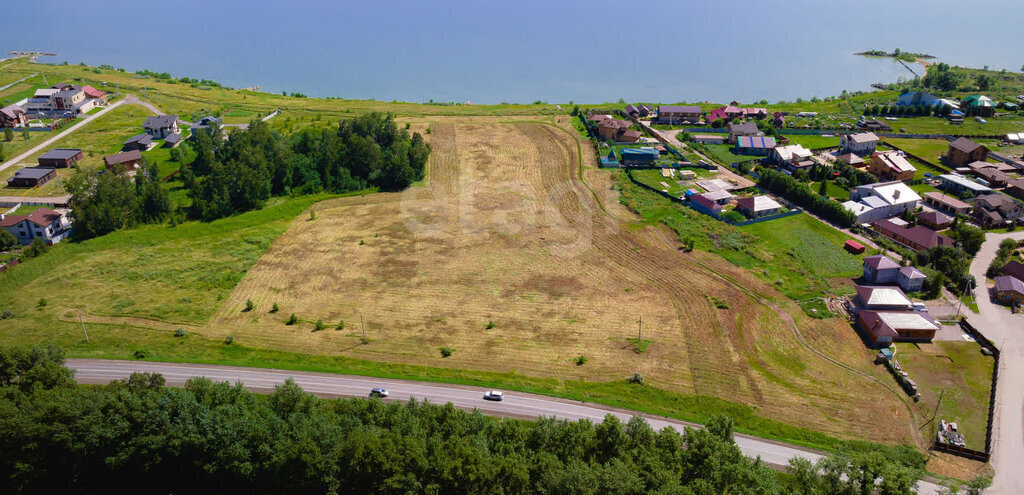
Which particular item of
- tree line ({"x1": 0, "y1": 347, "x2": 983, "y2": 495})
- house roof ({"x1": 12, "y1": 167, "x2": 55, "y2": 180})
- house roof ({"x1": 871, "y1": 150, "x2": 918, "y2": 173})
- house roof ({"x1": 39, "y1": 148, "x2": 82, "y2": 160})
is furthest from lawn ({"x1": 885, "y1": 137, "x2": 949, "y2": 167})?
house roof ({"x1": 12, "y1": 167, "x2": 55, "y2": 180})

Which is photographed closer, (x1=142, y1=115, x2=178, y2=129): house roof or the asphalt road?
the asphalt road

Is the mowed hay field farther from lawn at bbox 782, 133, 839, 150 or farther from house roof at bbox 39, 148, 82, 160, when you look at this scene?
house roof at bbox 39, 148, 82, 160

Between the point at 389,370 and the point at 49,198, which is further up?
the point at 49,198

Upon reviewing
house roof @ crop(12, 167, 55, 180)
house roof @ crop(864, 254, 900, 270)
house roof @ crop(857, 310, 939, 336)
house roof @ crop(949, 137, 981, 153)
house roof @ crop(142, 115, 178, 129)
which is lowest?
house roof @ crop(857, 310, 939, 336)

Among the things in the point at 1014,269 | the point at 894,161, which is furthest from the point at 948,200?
the point at 1014,269

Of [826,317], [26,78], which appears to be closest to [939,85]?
[826,317]

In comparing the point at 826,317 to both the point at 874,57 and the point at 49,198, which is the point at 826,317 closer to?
the point at 49,198
